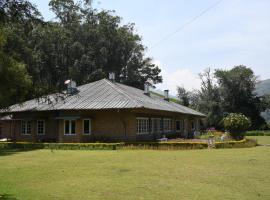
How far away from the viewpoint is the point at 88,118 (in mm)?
31641

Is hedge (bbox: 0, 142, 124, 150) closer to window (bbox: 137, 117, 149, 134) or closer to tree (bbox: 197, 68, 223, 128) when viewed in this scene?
window (bbox: 137, 117, 149, 134)

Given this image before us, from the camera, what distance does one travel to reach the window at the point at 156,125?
3630 cm

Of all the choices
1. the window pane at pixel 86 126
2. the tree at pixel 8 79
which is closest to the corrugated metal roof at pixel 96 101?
the window pane at pixel 86 126

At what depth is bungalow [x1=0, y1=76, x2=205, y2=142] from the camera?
30.8m

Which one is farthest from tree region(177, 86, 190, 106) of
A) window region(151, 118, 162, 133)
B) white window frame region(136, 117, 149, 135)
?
white window frame region(136, 117, 149, 135)

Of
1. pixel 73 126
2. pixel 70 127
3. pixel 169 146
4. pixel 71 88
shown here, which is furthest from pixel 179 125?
pixel 169 146

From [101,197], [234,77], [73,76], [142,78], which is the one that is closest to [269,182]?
[101,197]

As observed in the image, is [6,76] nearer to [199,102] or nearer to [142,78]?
[142,78]

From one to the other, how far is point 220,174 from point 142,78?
49.6 metres

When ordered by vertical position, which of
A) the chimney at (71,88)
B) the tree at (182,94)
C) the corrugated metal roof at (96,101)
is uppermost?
the tree at (182,94)

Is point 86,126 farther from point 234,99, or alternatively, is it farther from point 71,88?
point 234,99

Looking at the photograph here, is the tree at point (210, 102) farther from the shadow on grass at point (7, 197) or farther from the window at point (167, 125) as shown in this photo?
the shadow on grass at point (7, 197)

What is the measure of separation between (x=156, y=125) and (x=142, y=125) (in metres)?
3.95

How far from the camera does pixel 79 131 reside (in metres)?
31.2
